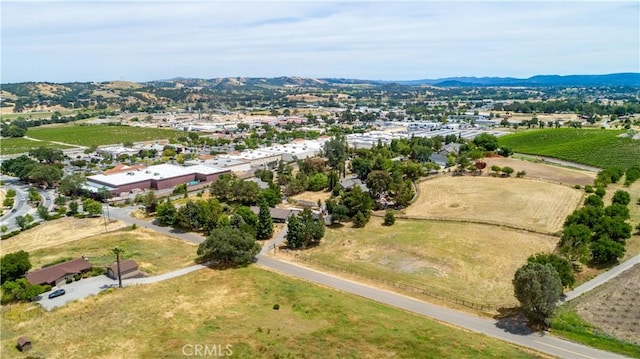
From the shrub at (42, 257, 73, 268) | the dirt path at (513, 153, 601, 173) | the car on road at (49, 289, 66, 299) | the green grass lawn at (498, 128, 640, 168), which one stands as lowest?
the shrub at (42, 257, 73, 268)

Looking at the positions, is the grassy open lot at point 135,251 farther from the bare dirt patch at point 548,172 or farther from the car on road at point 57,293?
the bare dirt patch at point 548,172

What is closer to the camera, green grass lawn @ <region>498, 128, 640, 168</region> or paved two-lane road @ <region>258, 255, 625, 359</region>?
paved two-lane road @ <region>258, 255, 625, 359</region>

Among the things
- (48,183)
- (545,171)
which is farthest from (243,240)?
(545,171)

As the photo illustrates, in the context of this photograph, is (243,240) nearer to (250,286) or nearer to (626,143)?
(250,286)

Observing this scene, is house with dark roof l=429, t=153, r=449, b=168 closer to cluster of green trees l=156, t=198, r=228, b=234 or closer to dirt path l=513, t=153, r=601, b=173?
dirt path l=513, t=153, r=601, b=173

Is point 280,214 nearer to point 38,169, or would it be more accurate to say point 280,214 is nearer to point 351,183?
point 351,183

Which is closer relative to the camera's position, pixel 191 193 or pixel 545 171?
pixel 191 193

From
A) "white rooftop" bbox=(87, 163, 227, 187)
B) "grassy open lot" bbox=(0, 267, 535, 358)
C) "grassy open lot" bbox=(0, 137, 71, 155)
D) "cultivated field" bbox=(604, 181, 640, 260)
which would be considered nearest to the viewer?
"grassy open lot" bbox=(0, 267, 535, 358)

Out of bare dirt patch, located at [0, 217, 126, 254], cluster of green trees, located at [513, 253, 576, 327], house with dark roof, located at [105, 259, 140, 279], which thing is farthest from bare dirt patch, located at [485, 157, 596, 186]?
bare dirt patch, located at [0, 217, 126, 254]
